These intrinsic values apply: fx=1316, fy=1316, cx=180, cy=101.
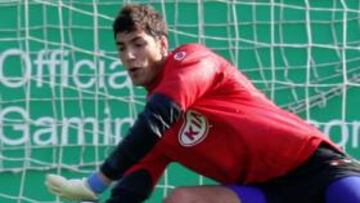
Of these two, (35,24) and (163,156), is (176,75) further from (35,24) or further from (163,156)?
(35,24)

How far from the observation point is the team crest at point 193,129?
137 inches

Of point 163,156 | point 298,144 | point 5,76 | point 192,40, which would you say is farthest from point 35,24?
point 298,144

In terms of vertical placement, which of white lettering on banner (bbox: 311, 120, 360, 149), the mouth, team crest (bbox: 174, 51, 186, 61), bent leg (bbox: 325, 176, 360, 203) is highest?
team crest (bbox: 174, 51, 186, 61)

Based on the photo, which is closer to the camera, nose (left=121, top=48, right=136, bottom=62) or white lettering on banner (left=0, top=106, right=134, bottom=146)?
nose (left=121, top=48, right=136, bottom=62)

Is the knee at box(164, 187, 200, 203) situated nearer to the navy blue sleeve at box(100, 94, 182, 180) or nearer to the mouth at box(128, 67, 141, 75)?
the navy blue sleeve at box(100, 94, 182, 180)

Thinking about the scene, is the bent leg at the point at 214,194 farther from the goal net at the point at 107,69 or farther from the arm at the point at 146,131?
the goal net at the point at 107,69

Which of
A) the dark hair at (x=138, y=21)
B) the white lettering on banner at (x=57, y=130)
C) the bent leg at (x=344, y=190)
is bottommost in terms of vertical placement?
the bent leg at (x=344, y=190)

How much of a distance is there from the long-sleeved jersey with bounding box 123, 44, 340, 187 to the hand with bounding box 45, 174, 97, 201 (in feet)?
0.78

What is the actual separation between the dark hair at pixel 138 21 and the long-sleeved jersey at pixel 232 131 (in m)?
0.09

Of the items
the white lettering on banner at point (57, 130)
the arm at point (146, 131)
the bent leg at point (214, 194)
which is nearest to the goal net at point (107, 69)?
the white lettering on banner at point (57, 130)

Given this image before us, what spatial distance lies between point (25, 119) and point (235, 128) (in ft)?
4.85

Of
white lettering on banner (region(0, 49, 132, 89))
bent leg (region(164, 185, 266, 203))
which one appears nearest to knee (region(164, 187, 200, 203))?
bent leg (region(164, 185, 266, 203))

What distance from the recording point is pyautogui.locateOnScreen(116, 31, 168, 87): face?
3.47 metres

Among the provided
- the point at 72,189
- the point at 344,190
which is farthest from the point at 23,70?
the point at 344,190
